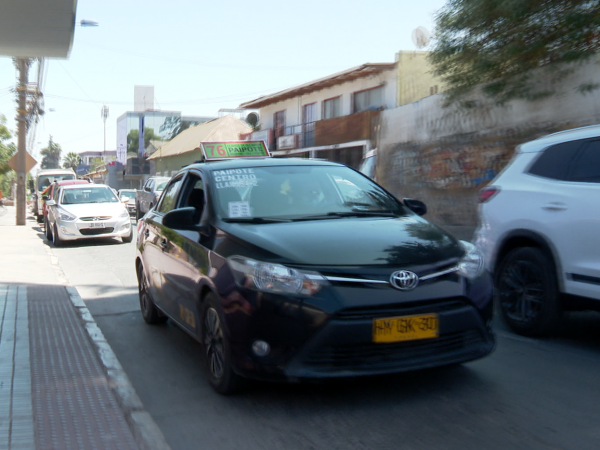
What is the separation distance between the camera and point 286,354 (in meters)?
3.81

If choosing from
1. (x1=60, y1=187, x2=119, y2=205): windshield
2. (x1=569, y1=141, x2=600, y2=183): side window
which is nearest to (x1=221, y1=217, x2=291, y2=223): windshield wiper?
(x1=569, y1=141, x2=600, y2=183): side window

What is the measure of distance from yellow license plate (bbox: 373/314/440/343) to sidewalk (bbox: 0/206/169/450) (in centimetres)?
133

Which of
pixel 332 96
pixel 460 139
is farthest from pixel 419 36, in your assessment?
pixel 460 139

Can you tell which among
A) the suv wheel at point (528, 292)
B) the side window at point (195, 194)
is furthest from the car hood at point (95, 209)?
the suv wheel at point (528, 292)

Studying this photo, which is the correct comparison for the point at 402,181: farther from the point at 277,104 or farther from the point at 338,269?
the point at 277,104

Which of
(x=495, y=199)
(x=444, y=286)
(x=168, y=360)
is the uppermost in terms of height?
(x=495, y=199)

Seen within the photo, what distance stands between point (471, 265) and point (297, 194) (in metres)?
1.52

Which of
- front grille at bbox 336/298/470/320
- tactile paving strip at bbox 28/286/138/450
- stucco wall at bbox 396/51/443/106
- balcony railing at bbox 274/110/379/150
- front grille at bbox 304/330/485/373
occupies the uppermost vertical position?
stucco wall at bbox 396/51/443/106

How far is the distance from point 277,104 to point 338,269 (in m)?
34.4

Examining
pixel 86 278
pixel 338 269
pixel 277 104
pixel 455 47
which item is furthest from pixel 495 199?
pixel 277 104

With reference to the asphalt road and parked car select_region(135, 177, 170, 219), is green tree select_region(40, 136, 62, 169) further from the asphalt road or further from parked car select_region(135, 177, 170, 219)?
the asphalt road

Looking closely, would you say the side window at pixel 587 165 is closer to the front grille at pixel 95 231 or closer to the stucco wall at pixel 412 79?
the front grille at pixel 95 231

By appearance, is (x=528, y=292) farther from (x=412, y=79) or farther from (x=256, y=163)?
(x=412, y=79)

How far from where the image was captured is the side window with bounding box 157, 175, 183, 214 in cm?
615
